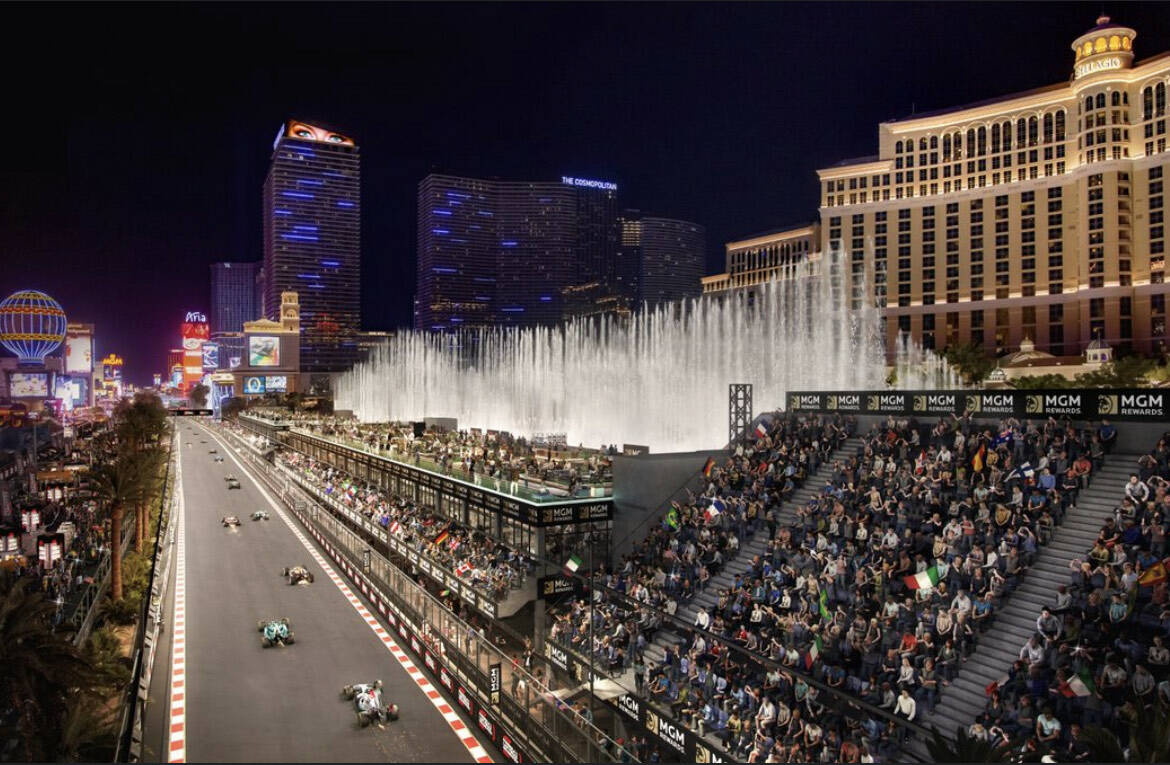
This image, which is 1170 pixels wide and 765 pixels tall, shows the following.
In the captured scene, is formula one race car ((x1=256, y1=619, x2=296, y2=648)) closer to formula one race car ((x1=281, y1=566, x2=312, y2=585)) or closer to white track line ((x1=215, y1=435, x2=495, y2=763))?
white track line ((x1=215, y1=435, x2=495, y2=763))

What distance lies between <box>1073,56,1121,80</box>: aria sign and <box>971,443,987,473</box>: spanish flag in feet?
294

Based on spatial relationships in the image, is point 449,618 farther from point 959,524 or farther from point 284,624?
point 959,524

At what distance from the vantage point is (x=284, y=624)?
25.5 m

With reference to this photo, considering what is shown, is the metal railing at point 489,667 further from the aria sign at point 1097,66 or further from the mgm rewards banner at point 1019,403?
the aria sign at point 1097,66

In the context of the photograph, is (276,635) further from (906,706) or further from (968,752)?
(968,752)

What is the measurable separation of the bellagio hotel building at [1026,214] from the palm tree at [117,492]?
301ft

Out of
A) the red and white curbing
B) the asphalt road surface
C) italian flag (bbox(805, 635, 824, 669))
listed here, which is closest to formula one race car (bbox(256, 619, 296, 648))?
the asphalt road surface

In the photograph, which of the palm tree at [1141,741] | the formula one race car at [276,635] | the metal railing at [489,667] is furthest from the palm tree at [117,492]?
the palm tree at [1141,741]

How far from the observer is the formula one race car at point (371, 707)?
19.2 metres

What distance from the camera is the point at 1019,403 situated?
19969 mm

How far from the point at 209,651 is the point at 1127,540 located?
2612cm

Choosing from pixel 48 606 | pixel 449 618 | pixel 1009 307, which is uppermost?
pixel 1009 307

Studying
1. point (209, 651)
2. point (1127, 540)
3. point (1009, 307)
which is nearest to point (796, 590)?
point (1127, 540)

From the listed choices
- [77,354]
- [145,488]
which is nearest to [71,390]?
[77,354]
